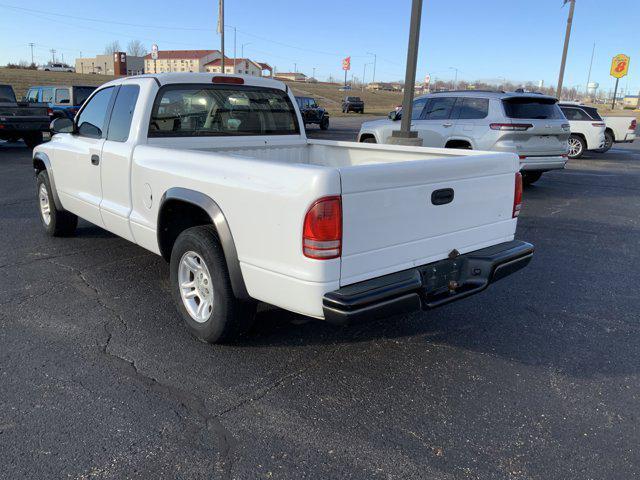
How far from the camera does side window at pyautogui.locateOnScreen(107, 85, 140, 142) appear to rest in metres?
4.52

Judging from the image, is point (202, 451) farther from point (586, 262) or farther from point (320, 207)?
point (586, 262)

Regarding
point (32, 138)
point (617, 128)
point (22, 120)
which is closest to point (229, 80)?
point (22, 120)

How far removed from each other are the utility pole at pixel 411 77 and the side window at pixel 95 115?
5.51m

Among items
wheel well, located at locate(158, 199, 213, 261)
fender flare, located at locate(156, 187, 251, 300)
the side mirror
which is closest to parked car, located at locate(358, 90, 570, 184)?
the side mirror

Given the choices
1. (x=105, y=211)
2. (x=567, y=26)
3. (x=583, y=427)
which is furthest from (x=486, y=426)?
(x=567, y=26)

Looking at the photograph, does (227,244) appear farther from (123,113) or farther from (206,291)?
(123,113)

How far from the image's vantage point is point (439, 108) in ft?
35.7

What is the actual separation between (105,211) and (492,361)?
346 centimetres

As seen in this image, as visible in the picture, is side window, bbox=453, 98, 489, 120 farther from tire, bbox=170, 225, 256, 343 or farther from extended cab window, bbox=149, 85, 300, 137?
tire, bbox=170, 225, 256, 343

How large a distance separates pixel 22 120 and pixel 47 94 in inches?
178

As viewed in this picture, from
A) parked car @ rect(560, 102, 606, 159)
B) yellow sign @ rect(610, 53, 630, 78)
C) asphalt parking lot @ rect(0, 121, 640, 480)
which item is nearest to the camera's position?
asphalt parking lot @ rect(0, 121, 640, 480)

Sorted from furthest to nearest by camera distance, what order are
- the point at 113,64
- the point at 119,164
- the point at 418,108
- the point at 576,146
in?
1. the point at 113,64
2. the point at 576,146
3. the point at 418,108
4. the point at 119,164

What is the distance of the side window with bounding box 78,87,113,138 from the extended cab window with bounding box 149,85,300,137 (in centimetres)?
81

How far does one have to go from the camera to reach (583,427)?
9.56 ft
